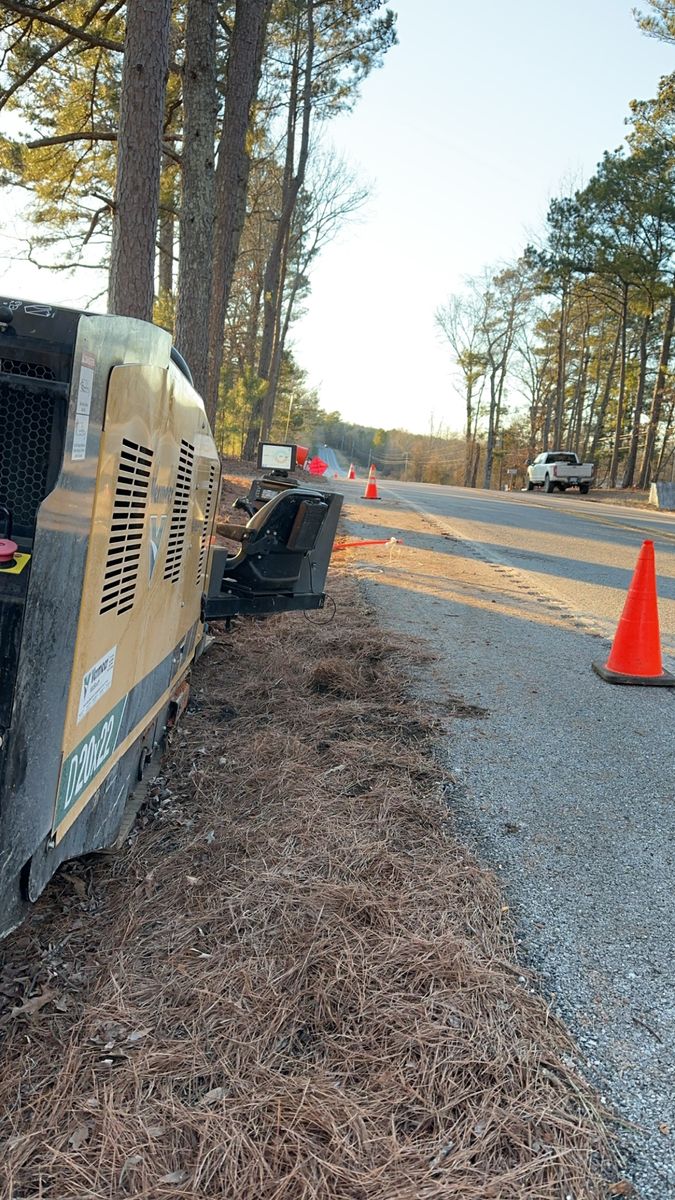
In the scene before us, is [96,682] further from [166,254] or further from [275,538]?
[166,254]

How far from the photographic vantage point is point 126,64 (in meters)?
6.99

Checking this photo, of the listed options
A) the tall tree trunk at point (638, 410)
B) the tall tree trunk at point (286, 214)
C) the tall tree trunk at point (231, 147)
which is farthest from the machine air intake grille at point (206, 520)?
the tall tree trunk at point (638, 410)

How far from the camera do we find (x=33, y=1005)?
2.15 m

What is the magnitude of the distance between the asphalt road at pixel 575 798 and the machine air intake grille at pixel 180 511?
1.56m

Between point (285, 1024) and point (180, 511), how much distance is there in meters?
1.95

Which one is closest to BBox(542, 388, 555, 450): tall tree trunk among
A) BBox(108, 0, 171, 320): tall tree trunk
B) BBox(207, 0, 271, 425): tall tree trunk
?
BBox(207, 0, 271, 425): tall tree trunk

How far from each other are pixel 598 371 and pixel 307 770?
53063mm

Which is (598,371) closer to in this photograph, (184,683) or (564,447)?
(564,447)

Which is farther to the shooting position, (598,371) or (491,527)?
(598,371)

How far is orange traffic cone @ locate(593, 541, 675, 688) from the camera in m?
5.30

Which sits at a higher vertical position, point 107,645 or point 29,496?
A: point 29,496

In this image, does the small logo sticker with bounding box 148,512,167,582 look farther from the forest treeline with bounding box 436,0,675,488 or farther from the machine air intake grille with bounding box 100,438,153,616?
the forest treeline with bounding box 436,0,675,488

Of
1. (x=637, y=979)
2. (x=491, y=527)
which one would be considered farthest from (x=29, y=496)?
(x=491, y=527)

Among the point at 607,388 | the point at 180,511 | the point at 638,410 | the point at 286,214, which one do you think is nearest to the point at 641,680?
the point at 180,511
